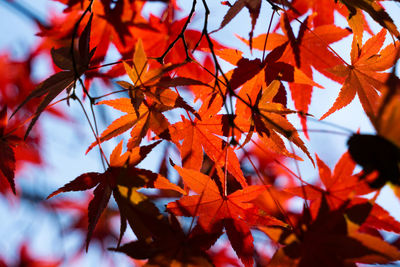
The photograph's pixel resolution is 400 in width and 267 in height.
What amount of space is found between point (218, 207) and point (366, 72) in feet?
1.65

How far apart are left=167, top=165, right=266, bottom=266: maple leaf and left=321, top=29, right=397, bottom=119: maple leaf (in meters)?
0.29

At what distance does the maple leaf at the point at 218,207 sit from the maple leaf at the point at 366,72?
11.3 inches

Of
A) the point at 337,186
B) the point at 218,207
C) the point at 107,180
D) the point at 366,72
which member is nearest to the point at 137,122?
the point at 107,180

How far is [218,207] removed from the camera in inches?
27.2

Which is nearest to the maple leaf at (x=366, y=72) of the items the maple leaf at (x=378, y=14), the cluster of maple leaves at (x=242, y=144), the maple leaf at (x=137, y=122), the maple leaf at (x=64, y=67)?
the cluster of maple leaves at (x=242, y=144)

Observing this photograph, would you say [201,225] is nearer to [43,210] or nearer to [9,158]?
[9,158]

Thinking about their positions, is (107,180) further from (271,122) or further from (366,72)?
(366,72)

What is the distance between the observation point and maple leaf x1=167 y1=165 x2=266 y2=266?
2.11ft

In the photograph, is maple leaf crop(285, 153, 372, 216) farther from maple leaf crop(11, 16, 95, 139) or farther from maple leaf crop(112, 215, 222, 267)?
maple leaf crop(11, 16, 95, 139)

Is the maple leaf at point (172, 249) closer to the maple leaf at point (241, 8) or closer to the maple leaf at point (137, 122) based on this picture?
the maple leaf at point (137, 122)

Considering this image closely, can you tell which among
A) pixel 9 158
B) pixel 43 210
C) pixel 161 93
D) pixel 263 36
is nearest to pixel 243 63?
pixel 263 36

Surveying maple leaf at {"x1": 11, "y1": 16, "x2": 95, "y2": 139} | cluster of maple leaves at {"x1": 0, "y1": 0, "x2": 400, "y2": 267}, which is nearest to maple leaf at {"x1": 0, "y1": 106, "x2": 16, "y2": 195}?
cluster of maple leaves at {"x1": 0, "y1": 0, "x2": 400, "y2": 267}

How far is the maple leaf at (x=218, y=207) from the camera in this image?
25.3 inches

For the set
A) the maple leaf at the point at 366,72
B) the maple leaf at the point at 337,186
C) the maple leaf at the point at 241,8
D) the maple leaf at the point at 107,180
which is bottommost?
the maple leaf at the point at 107,180
